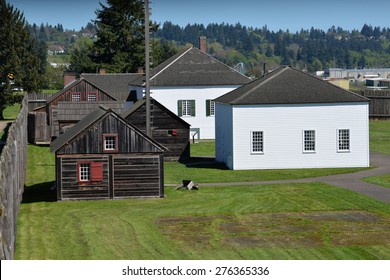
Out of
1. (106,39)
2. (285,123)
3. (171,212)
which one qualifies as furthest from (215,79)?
(106,39)

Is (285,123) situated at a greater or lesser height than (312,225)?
greater

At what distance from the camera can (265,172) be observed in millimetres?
44781

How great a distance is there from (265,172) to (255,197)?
30.5 feet

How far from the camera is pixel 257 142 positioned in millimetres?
46406

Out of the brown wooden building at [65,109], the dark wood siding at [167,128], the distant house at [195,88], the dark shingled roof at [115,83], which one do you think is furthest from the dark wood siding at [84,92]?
the dark wood siding at [167,128]

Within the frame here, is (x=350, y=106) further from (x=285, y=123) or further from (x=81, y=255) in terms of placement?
(x=81, y=255)

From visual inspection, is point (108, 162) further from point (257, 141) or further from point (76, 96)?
point (76, 96)

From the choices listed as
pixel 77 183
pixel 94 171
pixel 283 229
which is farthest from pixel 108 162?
pixel 283 229

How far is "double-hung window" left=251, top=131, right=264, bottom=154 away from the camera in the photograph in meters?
46.4

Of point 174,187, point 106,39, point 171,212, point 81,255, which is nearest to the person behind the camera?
point 81,255

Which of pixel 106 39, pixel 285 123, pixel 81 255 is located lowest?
pixel 81 255

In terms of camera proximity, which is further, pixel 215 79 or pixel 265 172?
pixel 215 79

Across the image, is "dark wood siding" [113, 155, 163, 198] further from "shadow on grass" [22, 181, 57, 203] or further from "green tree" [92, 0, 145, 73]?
"green tree" [92, 0, 145, 73]

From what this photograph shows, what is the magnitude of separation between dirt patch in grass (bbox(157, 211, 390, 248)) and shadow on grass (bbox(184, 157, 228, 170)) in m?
16.8
